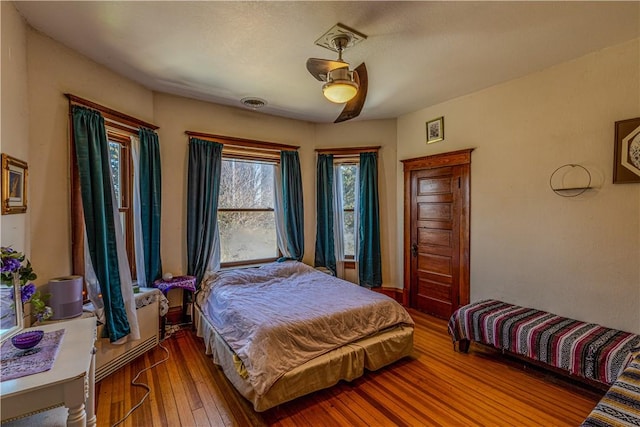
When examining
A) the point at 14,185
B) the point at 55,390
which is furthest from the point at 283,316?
the point at 14,185

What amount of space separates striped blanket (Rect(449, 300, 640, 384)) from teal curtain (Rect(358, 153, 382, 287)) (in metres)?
1.45

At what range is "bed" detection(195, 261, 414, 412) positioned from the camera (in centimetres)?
208

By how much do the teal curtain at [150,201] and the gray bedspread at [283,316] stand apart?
24.5 inches

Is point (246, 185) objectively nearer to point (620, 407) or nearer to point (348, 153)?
point (348, 153)

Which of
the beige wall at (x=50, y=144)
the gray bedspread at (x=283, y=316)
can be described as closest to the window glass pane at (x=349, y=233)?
the gray bedspread at (x=283, y=316)

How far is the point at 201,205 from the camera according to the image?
3539 millimetres

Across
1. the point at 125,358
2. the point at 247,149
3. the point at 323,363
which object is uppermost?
the point at 247,149

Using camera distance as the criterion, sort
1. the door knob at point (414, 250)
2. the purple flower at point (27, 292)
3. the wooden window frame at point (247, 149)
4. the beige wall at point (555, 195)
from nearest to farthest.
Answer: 1. the purple flower at point (27, 292)
2. the beige wall at point (555, 195)
3. the wooden window frame at point (247, 149)
4. the door knob at point (414, 250)

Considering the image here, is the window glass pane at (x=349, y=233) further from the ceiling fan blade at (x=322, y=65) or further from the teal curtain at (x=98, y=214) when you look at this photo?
the teal curtain at (x=98, y=214)

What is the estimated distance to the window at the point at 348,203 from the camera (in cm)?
449

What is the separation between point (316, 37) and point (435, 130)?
223cm

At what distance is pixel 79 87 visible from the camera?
8.15 ft

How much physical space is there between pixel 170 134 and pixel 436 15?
298 centimetres

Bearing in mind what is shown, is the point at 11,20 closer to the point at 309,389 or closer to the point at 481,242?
the point at 309,389
